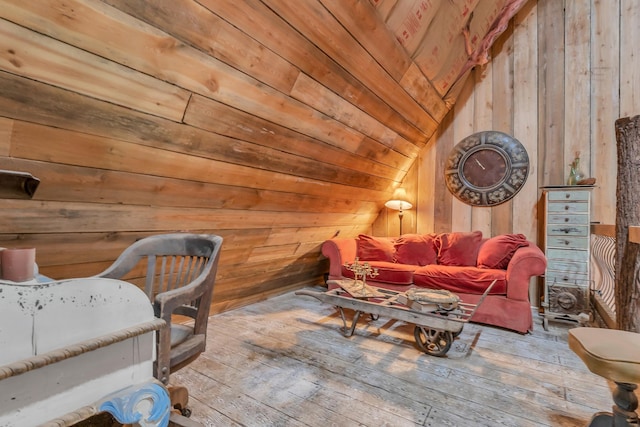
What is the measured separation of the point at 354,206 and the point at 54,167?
9.39 ft

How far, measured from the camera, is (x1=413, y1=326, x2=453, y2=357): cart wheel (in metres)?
2.12

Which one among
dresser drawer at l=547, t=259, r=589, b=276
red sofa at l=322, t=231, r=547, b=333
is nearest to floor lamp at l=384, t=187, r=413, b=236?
red sofa at l=322, t=231, r=547, b=333

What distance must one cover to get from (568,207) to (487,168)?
3.25 feet

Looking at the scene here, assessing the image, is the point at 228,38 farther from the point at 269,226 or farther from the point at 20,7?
the point at 269,226

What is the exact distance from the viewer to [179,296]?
43.7 inches

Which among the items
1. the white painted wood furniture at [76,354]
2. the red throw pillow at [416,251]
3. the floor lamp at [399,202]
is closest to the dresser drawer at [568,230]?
the red throw pillow at [416,251]

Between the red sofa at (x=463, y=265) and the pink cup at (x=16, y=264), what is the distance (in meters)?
2.80

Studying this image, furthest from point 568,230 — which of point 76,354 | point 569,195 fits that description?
point 76,354

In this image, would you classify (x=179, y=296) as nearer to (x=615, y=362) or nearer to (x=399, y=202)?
(x=615, y=362)

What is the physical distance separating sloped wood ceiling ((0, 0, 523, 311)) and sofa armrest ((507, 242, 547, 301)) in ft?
5.45

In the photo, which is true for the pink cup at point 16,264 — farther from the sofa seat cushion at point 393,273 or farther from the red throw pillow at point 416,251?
the red throw pillow at point 416,251

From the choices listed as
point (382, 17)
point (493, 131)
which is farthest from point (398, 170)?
point (382, 17)

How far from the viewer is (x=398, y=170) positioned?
391 cm

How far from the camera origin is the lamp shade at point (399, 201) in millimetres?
4004
